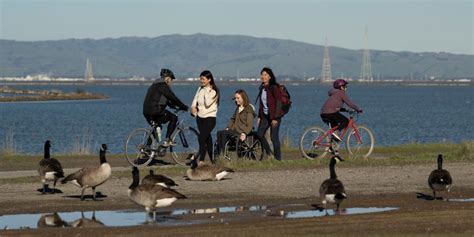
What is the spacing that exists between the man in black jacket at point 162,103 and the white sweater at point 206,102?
627 mm

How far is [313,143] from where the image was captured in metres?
26.0

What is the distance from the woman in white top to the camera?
2338 cm

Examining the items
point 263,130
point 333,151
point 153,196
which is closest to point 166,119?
point 263,130

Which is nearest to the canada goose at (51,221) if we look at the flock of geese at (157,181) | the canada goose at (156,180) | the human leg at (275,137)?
the flock of geese at (157,181)

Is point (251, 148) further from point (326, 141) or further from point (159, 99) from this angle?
point (159, 99)

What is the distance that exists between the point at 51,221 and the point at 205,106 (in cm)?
797

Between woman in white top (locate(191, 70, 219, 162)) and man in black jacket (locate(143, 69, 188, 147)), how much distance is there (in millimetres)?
626

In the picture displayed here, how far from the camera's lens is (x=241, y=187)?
66.3ft

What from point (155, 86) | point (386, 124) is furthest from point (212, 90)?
point (386, 124)

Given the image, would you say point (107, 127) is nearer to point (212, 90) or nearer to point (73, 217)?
point (212, 90)

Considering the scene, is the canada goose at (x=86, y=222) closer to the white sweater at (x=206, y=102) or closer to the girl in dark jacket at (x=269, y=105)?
the white sweater at (x=206, y=102)

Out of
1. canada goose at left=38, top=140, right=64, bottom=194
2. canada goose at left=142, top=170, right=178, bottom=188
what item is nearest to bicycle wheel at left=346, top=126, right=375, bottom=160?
canada goose at left=142, top=170, right=178, bottom=188

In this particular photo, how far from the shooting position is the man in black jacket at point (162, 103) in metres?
24.0

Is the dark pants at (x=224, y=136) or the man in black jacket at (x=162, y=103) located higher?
the man in black jacket at (x=162, y=103)
